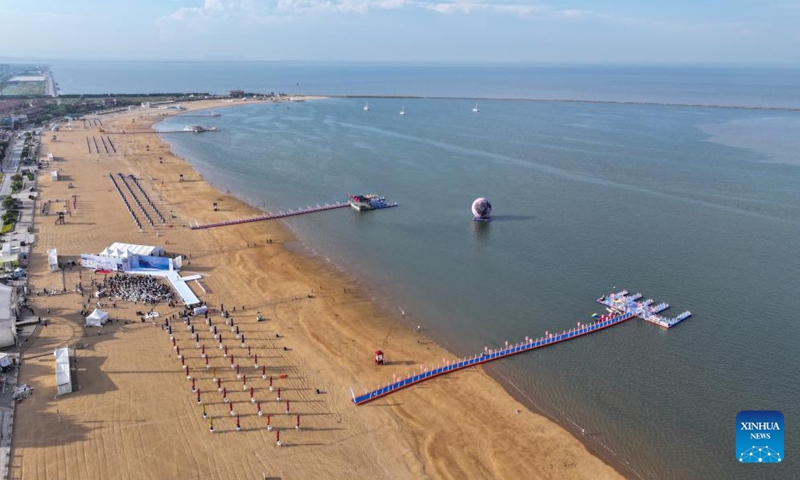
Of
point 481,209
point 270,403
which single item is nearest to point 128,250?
point 270,403

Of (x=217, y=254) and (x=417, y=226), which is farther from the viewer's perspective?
(x=417, y=226)

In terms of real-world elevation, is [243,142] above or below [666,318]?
above

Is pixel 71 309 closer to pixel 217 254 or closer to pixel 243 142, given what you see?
pixel 217 254

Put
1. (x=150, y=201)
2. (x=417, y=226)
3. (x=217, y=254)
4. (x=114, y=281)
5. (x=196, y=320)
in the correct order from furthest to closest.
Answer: (x=150, y=201), (x=417, y=226), (x=217, y=254), (x=114, y=281), (x=196, y=320)

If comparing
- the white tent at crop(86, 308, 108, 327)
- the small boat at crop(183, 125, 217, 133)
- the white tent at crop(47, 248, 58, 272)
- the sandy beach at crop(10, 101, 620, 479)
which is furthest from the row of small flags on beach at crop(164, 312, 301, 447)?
the small boat at crop(183, 125, 217, 133)

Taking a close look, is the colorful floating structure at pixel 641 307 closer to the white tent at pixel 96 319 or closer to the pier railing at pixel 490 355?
Result: the pier railing at pixel 490 355

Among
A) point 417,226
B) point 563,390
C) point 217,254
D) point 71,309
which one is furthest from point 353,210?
point 563,390

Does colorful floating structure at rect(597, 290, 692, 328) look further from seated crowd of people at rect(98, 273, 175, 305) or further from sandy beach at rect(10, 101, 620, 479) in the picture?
seated crowd of people at rect(98, 273, 175, 305)
